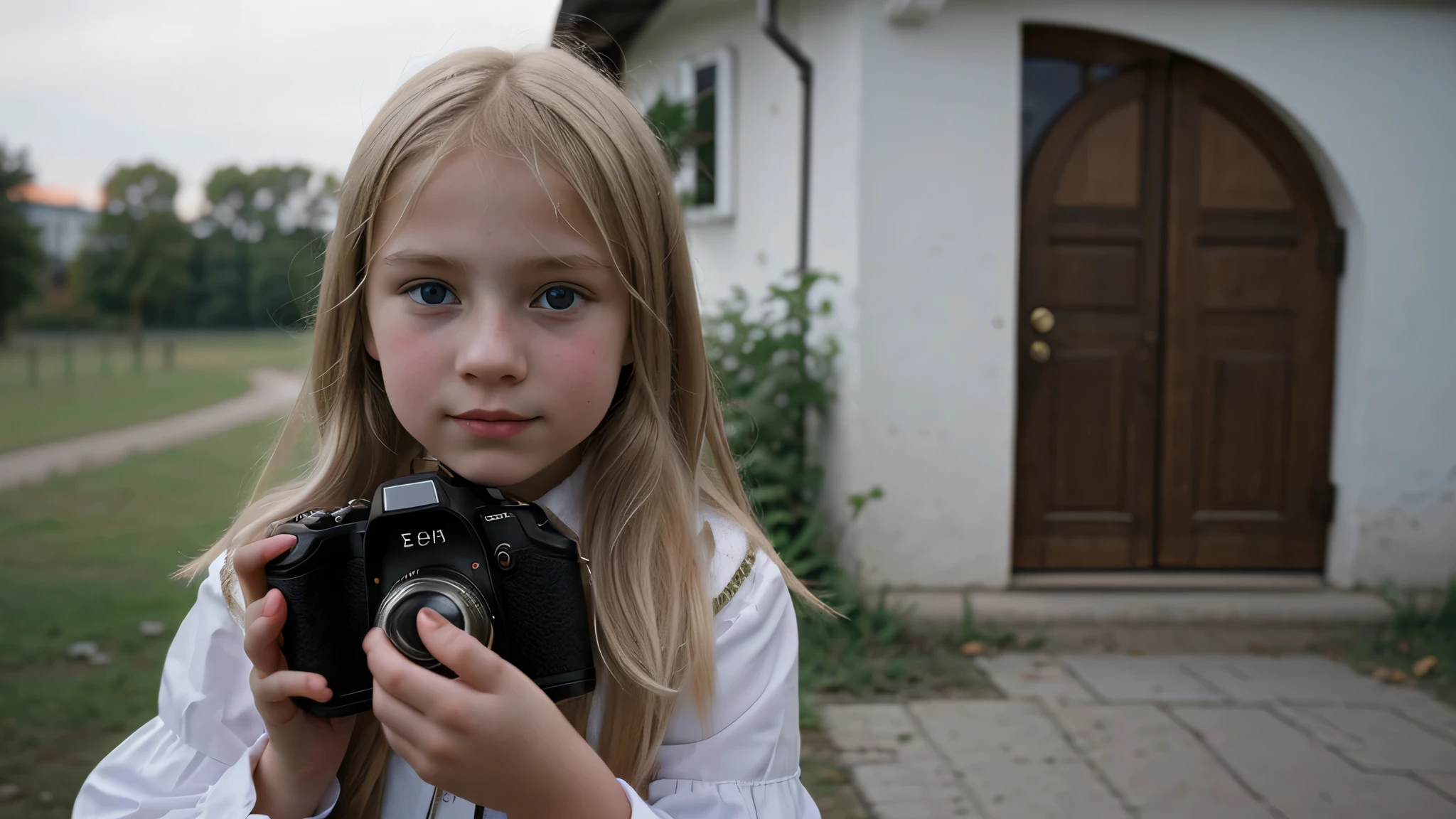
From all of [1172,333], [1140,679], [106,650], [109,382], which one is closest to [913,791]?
[1140,679]

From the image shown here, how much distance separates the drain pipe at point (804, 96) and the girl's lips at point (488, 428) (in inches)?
153

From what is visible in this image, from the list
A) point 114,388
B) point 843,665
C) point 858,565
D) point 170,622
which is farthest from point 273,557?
point 114,388

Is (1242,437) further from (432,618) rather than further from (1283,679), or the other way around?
(432,618)

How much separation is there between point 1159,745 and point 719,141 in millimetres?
3732

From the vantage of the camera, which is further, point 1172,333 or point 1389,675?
point 1172,333

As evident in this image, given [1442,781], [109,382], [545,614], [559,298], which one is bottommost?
[1442,781]

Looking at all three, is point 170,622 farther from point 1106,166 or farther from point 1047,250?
point 1106,166

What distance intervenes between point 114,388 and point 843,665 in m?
17.7

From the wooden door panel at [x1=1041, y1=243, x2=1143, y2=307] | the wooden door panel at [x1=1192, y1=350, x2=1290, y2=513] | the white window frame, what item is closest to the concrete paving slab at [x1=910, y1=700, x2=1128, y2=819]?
the wooden door panel at [x1=1192, y1=350, x2=1290, y2=513]

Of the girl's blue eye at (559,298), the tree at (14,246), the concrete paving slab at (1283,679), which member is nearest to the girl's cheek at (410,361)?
the girl's blue eye at (559,298)

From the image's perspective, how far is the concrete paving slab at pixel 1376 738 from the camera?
3.13 m

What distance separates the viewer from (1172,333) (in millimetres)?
4414

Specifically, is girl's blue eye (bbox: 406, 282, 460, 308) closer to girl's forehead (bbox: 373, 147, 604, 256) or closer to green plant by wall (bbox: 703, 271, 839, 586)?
girl's forehead (bbox: 373, 147, 604, 256)

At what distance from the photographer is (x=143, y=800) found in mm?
1075
